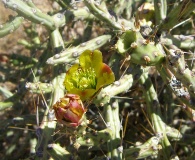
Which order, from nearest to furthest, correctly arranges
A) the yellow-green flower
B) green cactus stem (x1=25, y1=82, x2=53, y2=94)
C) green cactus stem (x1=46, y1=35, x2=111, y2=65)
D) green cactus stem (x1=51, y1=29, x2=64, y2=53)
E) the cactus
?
the yellow-green flower
the cactus
green cactus stem (x1=46, y1=35, x2=111, y2=65)
green cactus stem (x1=25, y1=82, x2=53, y2=94)
green cactus stem (x1=51, y1=29, x2=64, y2=53)

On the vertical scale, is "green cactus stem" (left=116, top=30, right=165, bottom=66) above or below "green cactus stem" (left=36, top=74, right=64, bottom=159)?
above

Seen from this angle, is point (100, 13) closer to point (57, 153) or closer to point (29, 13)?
point (29, 13)

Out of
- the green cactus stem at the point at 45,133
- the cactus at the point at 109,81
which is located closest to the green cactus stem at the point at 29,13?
the cactus at the point at 109,81

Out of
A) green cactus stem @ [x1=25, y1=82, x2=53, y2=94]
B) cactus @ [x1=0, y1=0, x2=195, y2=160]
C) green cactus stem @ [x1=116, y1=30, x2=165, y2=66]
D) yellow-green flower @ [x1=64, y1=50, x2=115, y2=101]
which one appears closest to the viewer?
yellow-green flower @ [x1=64, y1=50, x2=115, y2=101]

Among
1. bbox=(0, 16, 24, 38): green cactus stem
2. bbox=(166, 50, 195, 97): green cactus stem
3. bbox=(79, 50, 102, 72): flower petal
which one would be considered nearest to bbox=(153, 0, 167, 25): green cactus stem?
bbox=(166, 50, 195, 97): green cactus stem

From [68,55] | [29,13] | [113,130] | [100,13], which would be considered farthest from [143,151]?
[29,13]

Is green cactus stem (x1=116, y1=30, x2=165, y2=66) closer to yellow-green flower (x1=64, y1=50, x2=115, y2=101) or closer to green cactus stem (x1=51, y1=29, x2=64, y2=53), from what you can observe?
yellow-green flower (x1=64, y1=50, x2=115, y2=101)

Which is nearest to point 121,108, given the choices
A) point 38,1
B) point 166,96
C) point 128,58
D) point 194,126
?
point 166,96

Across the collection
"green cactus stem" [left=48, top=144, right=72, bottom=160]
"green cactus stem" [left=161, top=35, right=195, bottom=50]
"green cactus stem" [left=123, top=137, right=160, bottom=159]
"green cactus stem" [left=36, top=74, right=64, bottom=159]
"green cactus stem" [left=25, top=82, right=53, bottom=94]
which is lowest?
"green cactus stem" [left=123, top=137, right=160, bottom=159]

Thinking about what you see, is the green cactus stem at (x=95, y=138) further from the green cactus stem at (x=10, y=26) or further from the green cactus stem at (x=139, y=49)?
the green cactus stem at (x=10, y=26)
